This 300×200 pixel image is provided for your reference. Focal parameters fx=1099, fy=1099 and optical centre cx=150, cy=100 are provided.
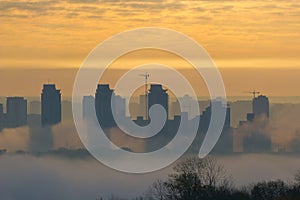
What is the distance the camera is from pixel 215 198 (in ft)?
298

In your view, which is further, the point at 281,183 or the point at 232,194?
the point at 281,183

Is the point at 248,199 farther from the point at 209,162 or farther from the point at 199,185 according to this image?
the point at 209,162

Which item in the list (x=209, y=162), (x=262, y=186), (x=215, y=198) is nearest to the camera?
(x=215, y=198)

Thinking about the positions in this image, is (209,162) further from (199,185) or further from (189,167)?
(199,185)

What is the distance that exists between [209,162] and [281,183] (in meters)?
8.45

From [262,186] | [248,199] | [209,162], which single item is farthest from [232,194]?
[209,162]

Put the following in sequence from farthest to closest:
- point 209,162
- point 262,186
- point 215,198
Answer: point 209,162
point 262,186
point 215,198

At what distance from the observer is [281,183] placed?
108188 millimetres

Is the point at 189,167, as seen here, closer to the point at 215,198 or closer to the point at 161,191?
the point at 161,191

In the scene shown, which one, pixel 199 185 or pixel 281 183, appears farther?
pixel 281 183

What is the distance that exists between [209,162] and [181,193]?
811 inches

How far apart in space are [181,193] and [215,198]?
3.25 meters

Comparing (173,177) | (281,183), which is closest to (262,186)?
(281,183)

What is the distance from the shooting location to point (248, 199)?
9300cm
